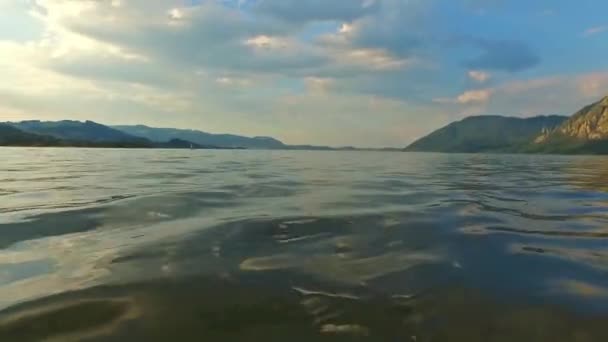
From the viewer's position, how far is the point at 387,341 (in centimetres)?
Answer: 481

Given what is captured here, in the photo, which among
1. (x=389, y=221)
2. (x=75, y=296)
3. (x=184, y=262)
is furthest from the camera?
(x=389, y=221)

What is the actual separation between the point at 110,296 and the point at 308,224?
6.46 m

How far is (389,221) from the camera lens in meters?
12.3

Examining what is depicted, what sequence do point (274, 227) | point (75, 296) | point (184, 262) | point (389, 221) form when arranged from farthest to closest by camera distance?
point (389, 221), point (274, 227), point (184, 262), point (75, 296)

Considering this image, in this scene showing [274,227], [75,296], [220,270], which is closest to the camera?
[75,296]

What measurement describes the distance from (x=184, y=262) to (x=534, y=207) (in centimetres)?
1373

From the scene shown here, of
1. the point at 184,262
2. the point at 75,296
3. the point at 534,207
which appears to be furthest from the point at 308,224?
the point at 534,207

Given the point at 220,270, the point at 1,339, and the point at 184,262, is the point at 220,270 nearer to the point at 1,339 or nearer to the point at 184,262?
the point at 184,262

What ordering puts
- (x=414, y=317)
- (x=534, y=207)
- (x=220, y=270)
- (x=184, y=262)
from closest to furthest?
(x=414, y=317) < (x=220, y=270) < (x=184, y=262) < (x=534, y=207)

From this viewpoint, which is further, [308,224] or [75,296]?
[308,224]

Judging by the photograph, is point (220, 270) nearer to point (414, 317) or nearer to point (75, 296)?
point (75, 296)

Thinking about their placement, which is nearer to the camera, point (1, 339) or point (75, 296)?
point (1, 339)

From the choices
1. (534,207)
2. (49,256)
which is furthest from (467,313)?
(534,207)

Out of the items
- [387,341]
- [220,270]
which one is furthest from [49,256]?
[387,341]
